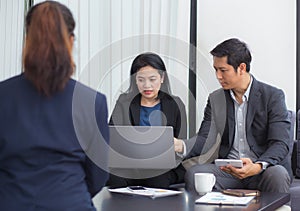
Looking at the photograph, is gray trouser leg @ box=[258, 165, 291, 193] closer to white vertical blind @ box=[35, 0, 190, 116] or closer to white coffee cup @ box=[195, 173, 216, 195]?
white coffee cup @ box=[195, 173, 216, 195]

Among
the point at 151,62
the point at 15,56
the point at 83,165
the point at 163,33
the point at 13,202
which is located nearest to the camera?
the point at 13,202

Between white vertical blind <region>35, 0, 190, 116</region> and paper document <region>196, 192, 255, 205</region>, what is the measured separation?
5.60 ft

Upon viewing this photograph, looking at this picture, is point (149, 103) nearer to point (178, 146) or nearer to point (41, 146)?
point (178, 146)

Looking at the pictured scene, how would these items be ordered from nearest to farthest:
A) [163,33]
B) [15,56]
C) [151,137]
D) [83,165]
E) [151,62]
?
[83,165] → [151,137] → [151,62] → [163,33] → [15,56]

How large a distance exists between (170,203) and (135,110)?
115cm

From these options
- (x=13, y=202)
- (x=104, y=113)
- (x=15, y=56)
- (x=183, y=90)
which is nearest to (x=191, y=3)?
(x=183, y=90)

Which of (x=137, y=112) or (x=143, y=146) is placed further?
(x=137, y=112)

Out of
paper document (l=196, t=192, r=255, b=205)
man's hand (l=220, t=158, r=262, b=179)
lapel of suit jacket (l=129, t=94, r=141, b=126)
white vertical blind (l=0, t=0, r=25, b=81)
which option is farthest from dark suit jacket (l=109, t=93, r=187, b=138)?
white vertical blind (l=0, t=0, r=25, b=81)

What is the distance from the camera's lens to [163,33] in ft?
13.1

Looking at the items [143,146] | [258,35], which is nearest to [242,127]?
[143,146]

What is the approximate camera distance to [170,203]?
2.24 m

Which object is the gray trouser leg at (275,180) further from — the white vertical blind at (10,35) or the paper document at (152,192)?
the white vertical blind at (10,35)

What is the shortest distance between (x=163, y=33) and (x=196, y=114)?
608 millimetres

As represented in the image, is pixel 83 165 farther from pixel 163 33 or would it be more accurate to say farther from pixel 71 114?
pixel 163 33
